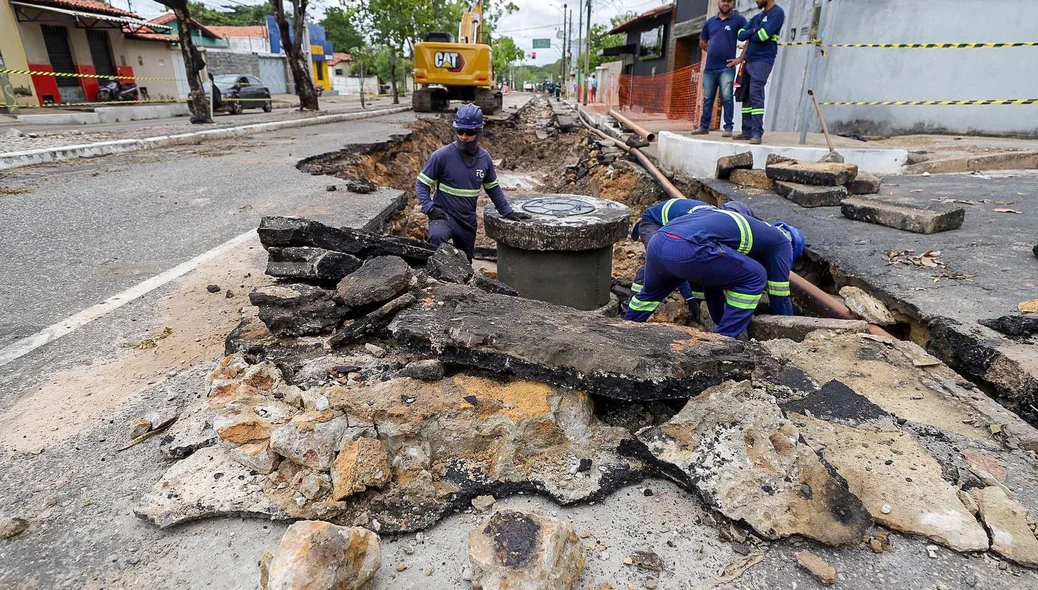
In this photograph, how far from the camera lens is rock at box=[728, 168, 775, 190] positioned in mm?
6266

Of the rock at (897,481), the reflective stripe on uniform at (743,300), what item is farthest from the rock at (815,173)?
the rock at (897,481)

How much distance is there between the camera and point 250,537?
1712 mm

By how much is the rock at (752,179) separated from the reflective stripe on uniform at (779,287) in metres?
2.88

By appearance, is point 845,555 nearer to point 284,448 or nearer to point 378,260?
point 284,448

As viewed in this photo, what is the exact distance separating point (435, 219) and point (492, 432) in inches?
132

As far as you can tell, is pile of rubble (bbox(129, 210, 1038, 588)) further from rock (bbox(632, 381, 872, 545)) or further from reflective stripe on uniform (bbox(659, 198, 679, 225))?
reflective stripe on uniform (bbox(659, 198, 679, 225))

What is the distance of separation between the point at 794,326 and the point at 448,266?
2.13m

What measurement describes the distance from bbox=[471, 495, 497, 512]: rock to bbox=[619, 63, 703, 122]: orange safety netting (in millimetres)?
9440

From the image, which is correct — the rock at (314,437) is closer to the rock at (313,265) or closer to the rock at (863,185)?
the rock at (313,265)

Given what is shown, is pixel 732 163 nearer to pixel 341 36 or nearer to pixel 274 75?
pixel 274 75

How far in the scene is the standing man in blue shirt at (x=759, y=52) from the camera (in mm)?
6664

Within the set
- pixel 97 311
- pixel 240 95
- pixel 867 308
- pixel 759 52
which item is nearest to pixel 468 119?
pixel 97 311

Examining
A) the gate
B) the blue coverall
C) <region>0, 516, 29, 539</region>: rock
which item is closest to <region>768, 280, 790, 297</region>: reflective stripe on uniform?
the blue coverall

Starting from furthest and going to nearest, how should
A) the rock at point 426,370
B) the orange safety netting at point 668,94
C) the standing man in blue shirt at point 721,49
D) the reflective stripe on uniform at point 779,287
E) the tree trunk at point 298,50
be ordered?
1. the tree trunk at point 298,50
2. the orange safety netting at point 668,94
3. the standing man in blue shirt at point 721,49
4. the reflective stripe on uniform at point 779,287
5. the rock at point 426,370
